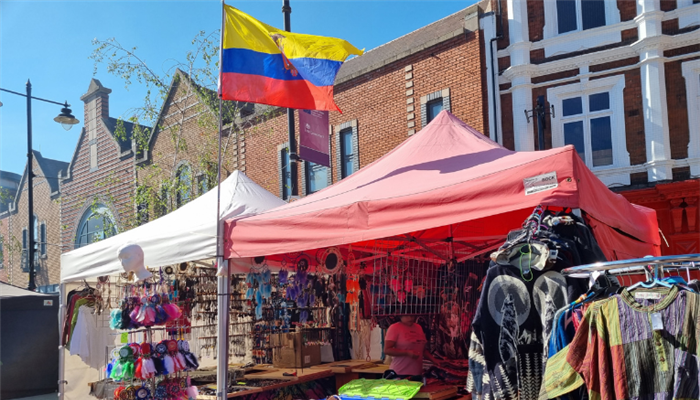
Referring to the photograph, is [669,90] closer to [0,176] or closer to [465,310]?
[465,310]

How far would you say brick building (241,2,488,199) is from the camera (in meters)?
14.5

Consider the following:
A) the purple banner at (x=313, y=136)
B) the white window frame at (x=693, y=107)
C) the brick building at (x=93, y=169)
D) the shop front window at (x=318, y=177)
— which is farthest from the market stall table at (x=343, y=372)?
the brick building at (x=93, y=169)

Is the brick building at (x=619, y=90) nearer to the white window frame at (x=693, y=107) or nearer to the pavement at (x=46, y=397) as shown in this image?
the white window frame at (x=693, y=107)

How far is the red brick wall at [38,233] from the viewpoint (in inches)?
1177

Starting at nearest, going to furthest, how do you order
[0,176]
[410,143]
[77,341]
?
[410,143] → [77,341] → [0,176]

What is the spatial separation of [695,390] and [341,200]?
128 inches

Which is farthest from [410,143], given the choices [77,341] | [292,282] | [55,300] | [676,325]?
[55,300]

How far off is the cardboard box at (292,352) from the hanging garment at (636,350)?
5926mm

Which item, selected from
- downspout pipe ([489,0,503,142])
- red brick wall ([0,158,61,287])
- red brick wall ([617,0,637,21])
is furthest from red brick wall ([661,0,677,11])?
red brick wall ([0,158,61,287])

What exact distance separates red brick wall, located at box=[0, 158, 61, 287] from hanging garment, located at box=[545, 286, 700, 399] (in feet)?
98.0

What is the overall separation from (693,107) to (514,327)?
35.7 ft

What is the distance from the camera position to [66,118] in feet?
51.1

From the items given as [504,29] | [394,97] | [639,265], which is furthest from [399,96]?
[639,265]

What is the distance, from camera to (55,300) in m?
14.3
